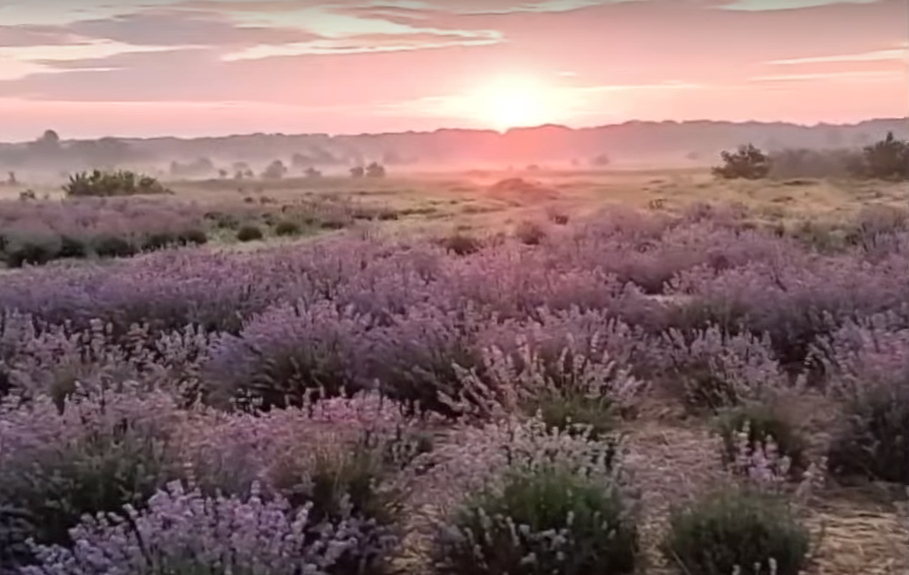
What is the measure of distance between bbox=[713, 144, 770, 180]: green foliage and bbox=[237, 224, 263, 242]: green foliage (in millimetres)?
8571

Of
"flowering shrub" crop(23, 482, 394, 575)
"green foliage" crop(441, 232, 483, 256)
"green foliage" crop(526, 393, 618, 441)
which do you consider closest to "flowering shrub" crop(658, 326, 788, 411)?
"green foliage" crop(526, 393, 618, 441)

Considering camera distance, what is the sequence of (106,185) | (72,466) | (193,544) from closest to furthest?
(193,544) → (72,466) → (106,185)

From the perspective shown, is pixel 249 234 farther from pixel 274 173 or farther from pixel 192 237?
pixel 274 173

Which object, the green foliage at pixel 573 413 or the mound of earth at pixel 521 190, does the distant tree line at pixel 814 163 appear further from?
the green foliage at pixel 573 413

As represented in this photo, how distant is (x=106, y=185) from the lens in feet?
75.1

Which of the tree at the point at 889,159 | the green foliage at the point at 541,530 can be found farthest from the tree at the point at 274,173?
the green foliage at the point at 541,530

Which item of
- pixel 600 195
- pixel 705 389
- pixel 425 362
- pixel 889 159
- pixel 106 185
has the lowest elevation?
pixel 106 185

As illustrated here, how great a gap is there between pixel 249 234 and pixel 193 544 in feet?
35.3

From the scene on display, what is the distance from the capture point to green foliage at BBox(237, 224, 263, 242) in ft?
41.9

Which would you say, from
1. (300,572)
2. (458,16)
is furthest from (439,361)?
(458,16)

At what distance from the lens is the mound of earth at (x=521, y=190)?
1698 centimetres

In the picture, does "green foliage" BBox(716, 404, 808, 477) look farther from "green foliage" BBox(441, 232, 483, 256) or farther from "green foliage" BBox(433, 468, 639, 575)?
"green foliage" BBox(441, 232, 483, 256)

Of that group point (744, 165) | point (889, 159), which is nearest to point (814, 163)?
point (744, 165)

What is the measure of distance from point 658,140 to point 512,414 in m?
10.7
